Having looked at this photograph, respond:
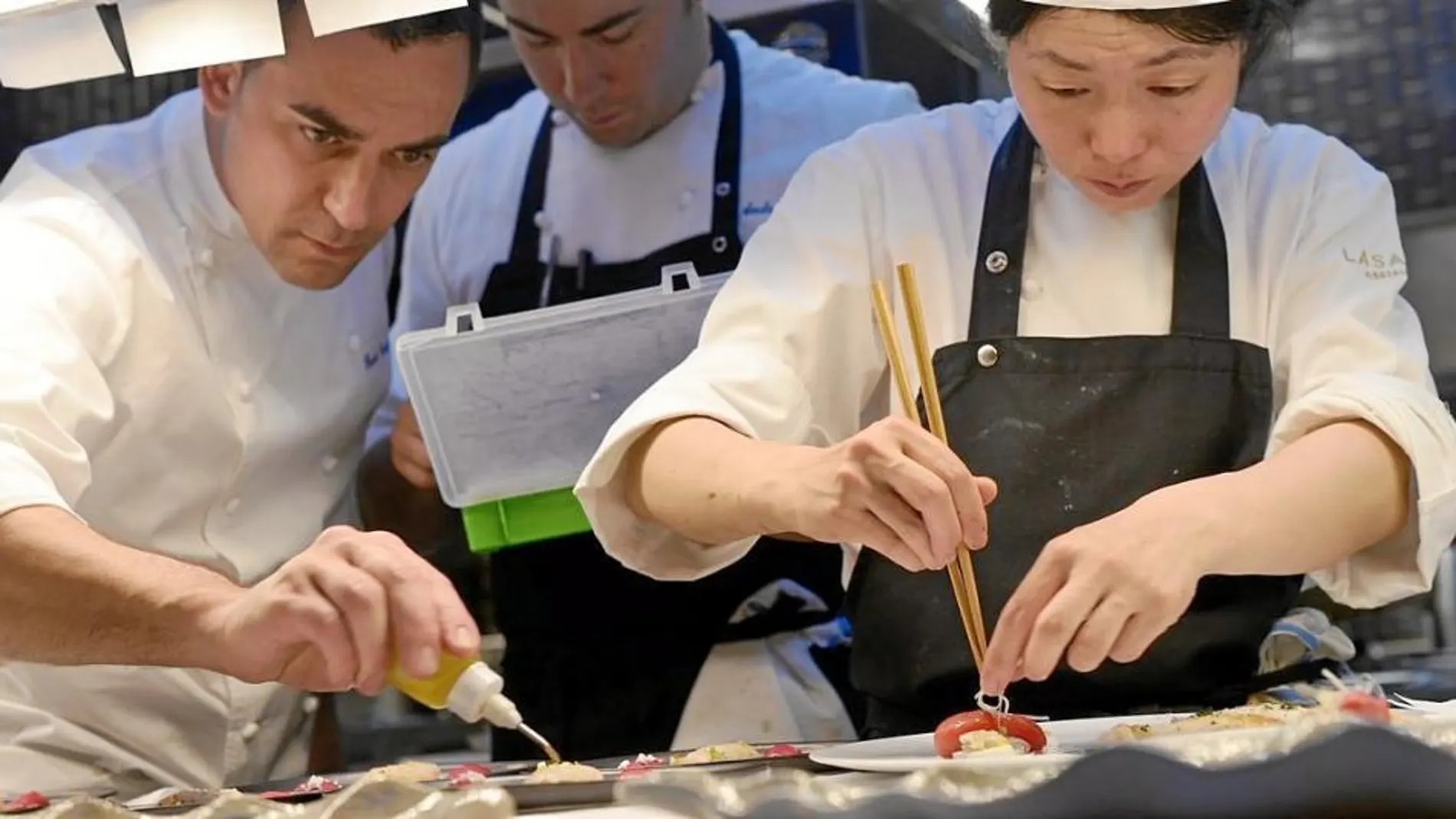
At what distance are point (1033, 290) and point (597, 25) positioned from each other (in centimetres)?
61

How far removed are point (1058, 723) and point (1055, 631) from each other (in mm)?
134

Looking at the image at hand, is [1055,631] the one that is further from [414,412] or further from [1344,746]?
[414,412]

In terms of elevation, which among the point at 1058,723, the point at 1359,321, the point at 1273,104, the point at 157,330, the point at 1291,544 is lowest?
the point at 1058,723

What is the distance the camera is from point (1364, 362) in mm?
1295

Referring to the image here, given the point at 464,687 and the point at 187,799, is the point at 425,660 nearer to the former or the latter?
the point at 464,687

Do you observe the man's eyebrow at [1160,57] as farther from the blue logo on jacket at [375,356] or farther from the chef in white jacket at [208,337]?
the blue logo on jacket at [375,356]

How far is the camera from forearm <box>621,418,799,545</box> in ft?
4.00

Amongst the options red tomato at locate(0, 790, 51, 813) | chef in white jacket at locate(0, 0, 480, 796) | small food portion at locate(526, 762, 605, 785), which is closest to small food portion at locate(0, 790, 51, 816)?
red tomato at locate(0, 790, 51, 813)

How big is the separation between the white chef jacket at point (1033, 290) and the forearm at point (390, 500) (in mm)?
497

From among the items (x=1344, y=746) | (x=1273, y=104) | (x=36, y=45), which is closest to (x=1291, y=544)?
(x=1344, y=746)

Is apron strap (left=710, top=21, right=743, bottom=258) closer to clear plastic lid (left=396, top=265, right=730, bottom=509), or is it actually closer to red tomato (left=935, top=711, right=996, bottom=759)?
clear plastic lid (left=396, top=265, right=730, bottom=509)

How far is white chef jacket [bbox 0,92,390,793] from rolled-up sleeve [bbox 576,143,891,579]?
0.48 metres

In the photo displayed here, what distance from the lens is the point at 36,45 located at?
1.42 metres

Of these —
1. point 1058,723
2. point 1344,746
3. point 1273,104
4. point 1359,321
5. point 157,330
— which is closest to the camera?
point 1344,746
